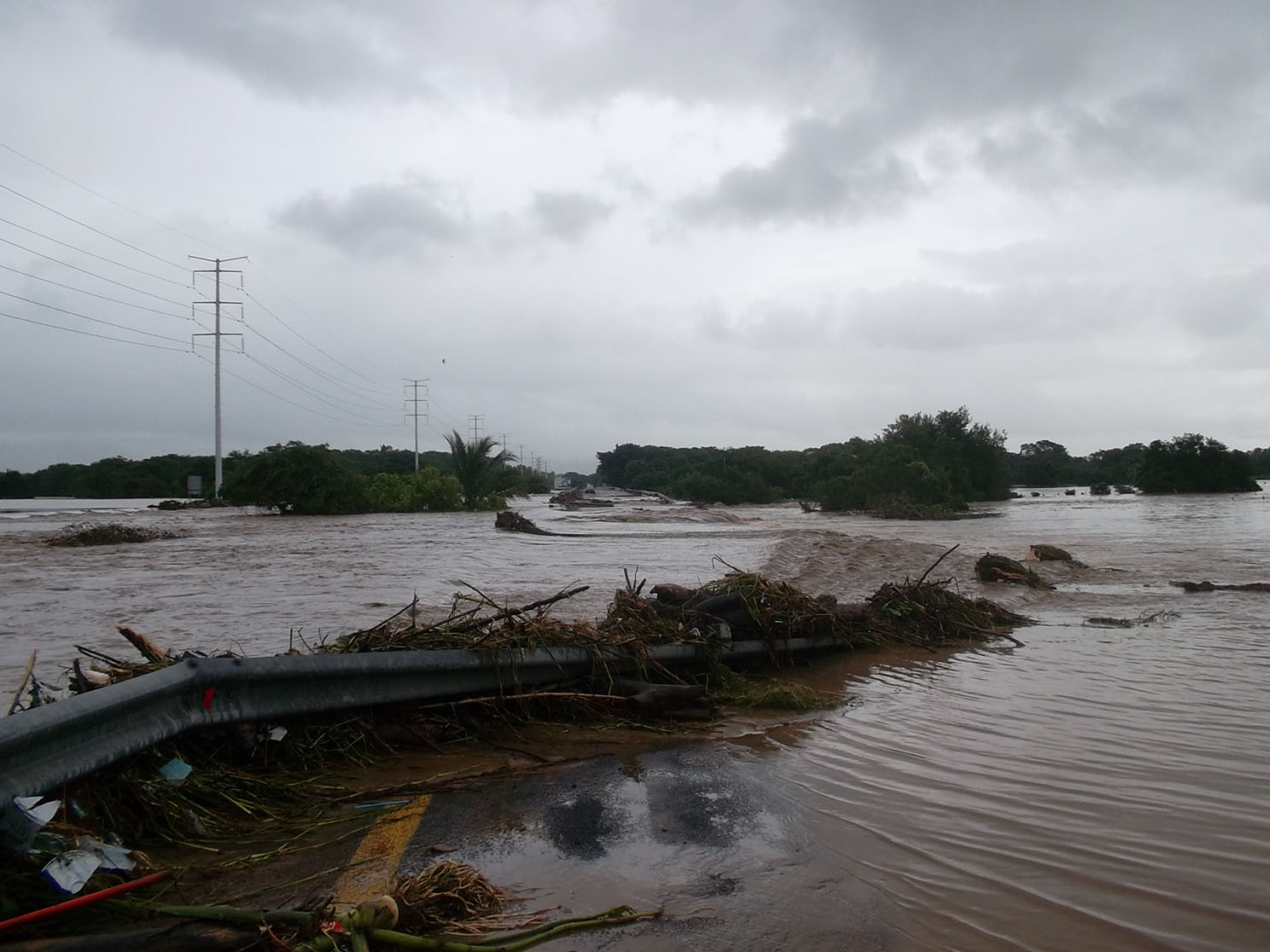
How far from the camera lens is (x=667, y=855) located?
304 centimetres

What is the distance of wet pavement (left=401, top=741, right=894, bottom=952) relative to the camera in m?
2.51

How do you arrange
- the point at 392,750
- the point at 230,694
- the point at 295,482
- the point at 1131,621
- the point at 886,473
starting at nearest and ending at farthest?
the point at 230,694
the point at 392,750
the point at 1131,621
the point at 295,482
the point at 886,473

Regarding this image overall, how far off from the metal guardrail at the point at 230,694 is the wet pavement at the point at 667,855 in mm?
819

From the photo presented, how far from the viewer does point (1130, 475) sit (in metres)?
74.8

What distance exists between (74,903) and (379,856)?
973mm

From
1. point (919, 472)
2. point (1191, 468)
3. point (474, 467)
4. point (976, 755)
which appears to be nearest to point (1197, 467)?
point (1191, 468)

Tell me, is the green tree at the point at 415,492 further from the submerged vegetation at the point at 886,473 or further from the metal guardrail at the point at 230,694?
the metal guardrail at the point at 230,694

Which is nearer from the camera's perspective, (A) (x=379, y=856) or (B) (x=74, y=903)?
(B) (x=74, y=903)

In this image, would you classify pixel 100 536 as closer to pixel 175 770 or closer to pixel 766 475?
pixel 175 770

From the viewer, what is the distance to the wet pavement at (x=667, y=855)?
8.25ft

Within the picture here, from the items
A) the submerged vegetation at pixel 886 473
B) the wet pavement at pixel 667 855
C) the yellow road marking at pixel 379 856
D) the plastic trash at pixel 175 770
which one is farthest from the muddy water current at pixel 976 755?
the submerged vegetation at pixel 886 473

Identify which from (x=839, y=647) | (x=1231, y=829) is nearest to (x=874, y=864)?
(x=1231, y=829)

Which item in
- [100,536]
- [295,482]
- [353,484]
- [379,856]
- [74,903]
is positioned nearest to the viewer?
[74,903]

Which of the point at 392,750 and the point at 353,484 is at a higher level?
the point at 353,484
